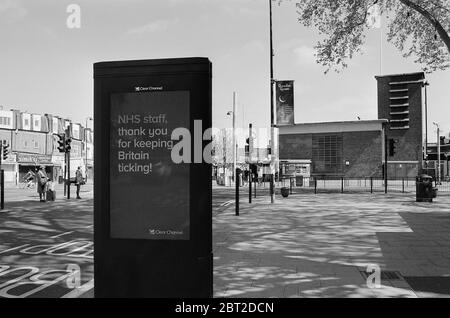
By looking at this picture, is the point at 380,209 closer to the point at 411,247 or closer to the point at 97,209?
the point at 411,247

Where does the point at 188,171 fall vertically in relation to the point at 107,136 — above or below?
below

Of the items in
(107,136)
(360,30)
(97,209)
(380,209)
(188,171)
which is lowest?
(380,209)

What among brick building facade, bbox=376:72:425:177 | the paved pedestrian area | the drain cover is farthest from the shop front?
the drain cover

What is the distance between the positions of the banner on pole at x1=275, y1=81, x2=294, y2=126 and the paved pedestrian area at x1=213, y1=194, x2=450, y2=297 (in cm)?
680

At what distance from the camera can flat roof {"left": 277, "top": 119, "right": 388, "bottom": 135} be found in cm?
6700

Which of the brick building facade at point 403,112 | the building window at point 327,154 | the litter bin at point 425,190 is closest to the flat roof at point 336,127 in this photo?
the building window at point 327,154

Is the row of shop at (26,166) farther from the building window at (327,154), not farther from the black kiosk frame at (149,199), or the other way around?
the black kiosk frame at (149,199)

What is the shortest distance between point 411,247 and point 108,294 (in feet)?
22.7

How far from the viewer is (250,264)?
7.42 m

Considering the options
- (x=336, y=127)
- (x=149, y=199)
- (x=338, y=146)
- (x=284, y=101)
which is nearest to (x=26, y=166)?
(x=338, y=146)

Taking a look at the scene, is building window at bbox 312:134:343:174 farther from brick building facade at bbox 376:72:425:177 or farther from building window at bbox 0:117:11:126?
building window at bbox 0:117:11:126
